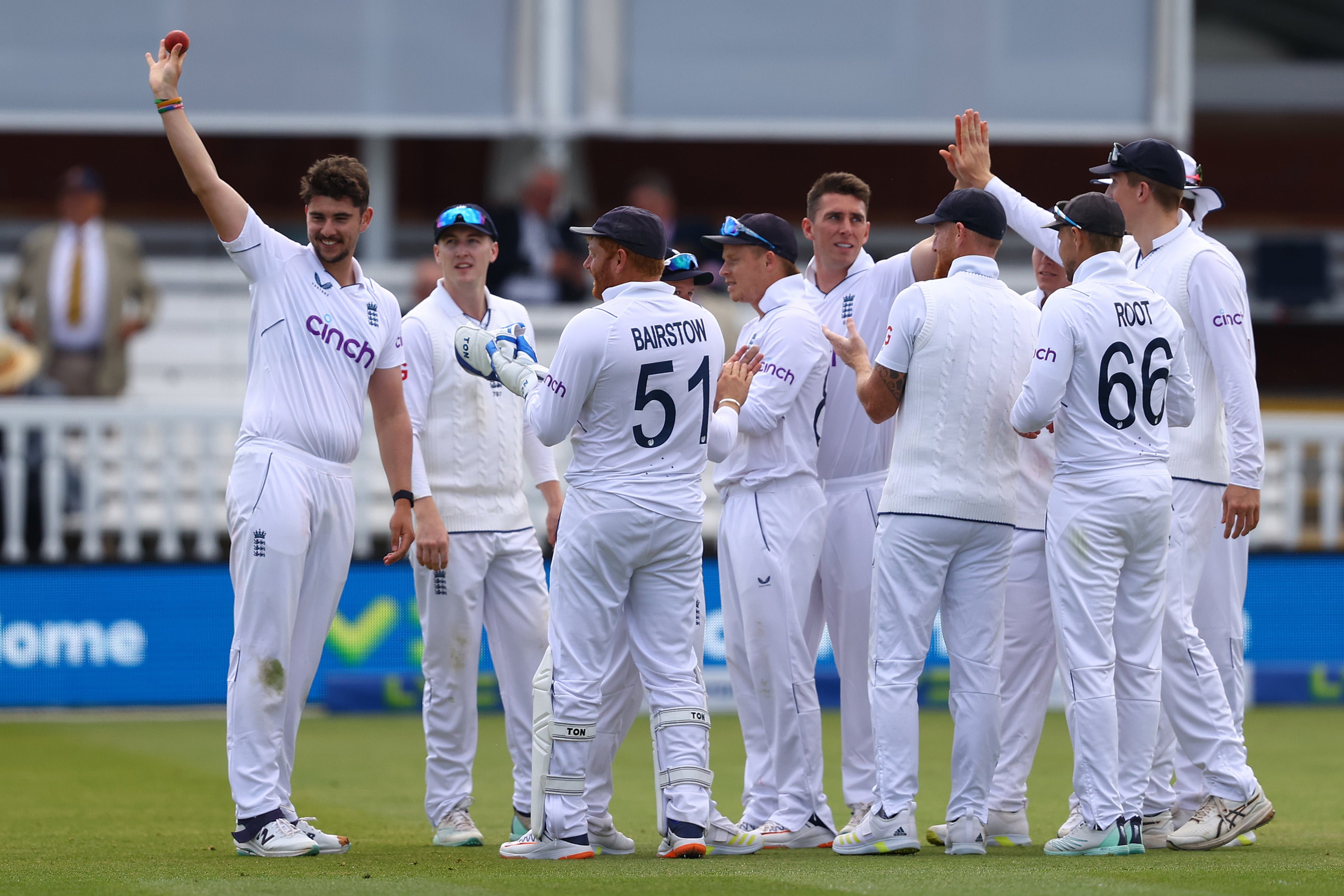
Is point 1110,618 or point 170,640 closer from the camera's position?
point 1110,618

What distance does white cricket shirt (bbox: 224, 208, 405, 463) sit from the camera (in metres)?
6.25

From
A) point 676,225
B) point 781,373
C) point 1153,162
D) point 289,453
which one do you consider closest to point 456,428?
point 289,453

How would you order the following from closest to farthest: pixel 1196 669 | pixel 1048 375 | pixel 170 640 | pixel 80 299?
pixel 1048 375
pixel 1196 669
pixel 170 640
pixel 80 299

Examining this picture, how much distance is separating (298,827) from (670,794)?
1.34 m

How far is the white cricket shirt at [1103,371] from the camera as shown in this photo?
5992 mm

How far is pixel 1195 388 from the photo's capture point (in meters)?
6.62

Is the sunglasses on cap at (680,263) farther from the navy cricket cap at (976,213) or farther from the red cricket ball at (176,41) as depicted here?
the red cricket ball at (176,41)

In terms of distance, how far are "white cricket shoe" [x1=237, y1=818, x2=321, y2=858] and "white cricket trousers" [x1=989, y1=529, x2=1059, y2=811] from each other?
2611 millimetres

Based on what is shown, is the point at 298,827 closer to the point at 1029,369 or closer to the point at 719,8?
the point at 1029,369

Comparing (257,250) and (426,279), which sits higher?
(426,279)

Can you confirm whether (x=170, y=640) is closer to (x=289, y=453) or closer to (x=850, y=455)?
(x=289, y=453)

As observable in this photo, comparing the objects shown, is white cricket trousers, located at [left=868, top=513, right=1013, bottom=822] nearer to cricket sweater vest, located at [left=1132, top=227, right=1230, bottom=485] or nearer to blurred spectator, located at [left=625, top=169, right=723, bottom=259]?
cricket sweater vest, located at [left=1132, top=227, right=1230, bottom=485]

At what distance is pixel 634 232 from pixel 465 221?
1.00 meters

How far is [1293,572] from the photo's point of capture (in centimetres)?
1225
